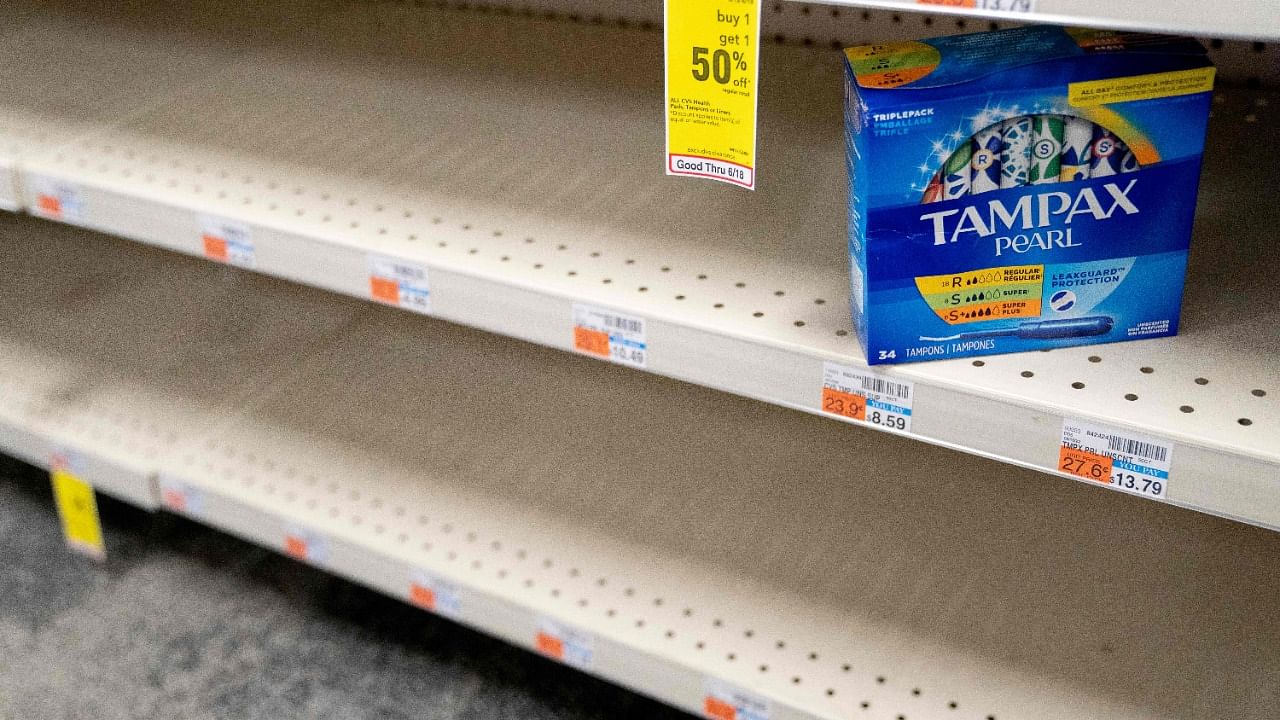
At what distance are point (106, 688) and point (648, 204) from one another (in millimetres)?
1192

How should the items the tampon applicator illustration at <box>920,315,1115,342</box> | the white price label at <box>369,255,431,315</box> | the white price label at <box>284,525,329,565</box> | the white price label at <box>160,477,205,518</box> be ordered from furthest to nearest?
the white price label at <box>160,477,205,518</box>, the white price label at <box>284,525,329,565</box>, the white price label at <box>369,255,431,315</box>, the tampon applicator illustration at <box>920,315,1115,342</box>

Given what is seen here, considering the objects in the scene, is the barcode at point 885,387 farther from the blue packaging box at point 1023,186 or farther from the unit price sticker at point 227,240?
the unit price sticker at point 227,240

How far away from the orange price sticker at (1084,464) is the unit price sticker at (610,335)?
0.43m

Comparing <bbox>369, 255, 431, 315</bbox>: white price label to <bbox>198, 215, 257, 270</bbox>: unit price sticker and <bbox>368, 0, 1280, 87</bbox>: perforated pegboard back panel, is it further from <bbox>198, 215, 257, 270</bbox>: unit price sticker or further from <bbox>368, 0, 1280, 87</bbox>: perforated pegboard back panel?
<bbox>368, 0, 1280, 87</bbox>: perforated pegboard back panel

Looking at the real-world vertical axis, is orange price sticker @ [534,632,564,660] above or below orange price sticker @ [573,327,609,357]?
below

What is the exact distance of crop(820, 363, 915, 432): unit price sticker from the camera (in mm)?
1146

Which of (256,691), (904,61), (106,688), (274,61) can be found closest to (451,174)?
(274,61)

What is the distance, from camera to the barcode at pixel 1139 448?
104 cm

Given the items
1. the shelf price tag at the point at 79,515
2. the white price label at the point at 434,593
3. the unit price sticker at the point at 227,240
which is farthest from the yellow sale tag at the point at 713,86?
the shelf price tag at the point at 79,515

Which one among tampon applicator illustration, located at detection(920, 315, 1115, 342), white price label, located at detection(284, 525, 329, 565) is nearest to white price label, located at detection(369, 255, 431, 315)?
white price label, located at detection(284, 525, 329, 565)

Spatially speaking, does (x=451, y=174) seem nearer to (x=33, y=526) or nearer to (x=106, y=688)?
(x=106, y=688)

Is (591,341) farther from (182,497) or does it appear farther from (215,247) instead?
(182,497)

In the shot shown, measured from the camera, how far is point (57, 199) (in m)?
1.70

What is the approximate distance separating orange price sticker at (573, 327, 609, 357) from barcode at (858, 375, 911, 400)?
0.96 feet
